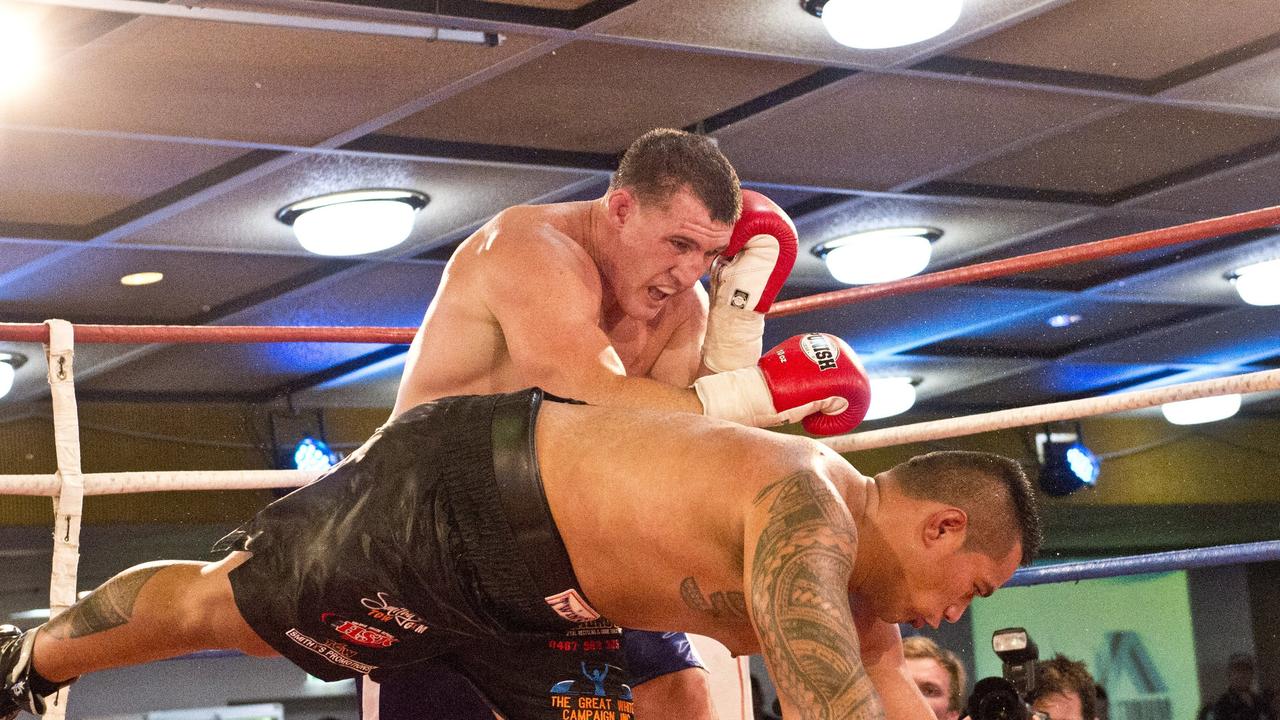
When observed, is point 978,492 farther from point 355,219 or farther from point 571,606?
point 355,219

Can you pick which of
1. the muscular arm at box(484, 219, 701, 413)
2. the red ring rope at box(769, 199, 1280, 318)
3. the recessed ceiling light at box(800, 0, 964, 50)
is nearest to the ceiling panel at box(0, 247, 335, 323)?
the recessed ceiling light at box(800, 0, 964, 50)

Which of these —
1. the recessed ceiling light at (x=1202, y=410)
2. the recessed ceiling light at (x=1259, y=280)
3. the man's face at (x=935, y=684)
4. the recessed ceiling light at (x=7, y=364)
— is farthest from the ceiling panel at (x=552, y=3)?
the recessed ceiling light at (x=1202, y=410)

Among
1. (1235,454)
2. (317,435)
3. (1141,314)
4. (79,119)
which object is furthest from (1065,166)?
(1235,454)

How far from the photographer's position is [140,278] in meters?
5.93

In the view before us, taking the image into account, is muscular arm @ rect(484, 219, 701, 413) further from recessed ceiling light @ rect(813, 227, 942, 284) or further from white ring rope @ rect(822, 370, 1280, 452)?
recessed ceiling light @ rect(813, 227, 942, 284)

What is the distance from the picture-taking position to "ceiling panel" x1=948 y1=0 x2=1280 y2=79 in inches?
153

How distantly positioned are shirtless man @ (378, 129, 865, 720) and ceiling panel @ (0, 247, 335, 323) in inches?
147

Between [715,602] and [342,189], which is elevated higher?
[342,189]

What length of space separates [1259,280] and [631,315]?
533 cm

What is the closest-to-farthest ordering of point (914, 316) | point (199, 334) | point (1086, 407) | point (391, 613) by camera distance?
point (391, 613), point (1086, 407), point (199, 334), point (914, 316)

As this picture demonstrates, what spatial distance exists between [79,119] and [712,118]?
6.26 ft

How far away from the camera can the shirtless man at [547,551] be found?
155cm

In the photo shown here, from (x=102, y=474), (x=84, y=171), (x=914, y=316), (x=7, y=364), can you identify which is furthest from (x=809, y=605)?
(x=914, y=316)

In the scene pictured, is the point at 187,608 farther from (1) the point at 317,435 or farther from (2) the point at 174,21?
(1) the point at 317,435
